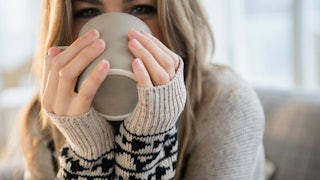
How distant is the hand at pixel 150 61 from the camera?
523mm

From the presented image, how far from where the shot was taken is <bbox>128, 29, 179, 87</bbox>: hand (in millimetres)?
523

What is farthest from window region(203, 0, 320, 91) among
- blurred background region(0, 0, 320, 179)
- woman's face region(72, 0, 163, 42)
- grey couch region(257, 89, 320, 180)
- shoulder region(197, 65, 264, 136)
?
woman's face region(72, 0, 163, 42)

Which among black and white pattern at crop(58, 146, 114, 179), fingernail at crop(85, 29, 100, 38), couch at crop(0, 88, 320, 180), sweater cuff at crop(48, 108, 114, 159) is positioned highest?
fingernail at crop(85, 29, 100, 38)

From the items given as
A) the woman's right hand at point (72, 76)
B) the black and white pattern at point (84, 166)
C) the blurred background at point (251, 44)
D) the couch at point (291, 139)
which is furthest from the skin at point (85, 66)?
the blurred background at point (251, 44)

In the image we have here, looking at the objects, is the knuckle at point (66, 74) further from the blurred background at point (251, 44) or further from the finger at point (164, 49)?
the blurred background at point (251, 44)

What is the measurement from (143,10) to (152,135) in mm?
233

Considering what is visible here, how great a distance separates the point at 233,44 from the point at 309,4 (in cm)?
76

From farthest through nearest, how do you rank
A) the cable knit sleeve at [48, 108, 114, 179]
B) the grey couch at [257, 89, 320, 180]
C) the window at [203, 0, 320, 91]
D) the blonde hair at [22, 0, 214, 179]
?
the window at [203, 0, 320, 91] → the grey couch at [257, 89, 320, 180] → the blonde hair at [22, 0, 214, 179] → the cable knit sleeve at [48, 108, 114, 179]

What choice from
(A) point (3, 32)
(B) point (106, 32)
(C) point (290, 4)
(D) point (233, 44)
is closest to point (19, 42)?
(A) point (3, 32)

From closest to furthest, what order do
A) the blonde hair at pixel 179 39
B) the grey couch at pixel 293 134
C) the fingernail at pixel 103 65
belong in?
the fingernail at pixel 103 65
the blonde hair at pixel 179 39
the grey couch at pixel 293 134

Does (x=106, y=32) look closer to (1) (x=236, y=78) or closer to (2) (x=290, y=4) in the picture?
(1) (x=236, y=78)

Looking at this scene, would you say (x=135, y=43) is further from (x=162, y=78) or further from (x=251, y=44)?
(x=251, y=44)

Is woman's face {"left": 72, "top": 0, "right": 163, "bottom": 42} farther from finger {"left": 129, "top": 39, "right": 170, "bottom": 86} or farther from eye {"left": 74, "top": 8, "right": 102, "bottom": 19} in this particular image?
finger {"left": 129, "top": 39, "right": 170, "bottom": 86}

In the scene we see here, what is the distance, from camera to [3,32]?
7.30ft
